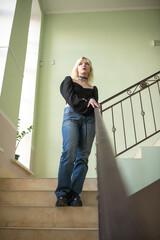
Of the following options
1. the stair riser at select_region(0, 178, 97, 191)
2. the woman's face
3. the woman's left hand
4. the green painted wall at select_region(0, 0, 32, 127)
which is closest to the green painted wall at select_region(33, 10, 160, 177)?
the green painted wall at select_region(0, 0, 32, 127)

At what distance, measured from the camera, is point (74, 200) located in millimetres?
1868

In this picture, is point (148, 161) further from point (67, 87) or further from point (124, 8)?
point (124, 8)

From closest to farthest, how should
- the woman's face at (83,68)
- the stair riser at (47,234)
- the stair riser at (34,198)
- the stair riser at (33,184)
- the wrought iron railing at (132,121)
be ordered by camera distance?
the stair riser at (47,234)
the stair riser at (34,198)
the woman's face at (83,68)
the stair riser at (33,184)
the wrought iron railing at (132,121)

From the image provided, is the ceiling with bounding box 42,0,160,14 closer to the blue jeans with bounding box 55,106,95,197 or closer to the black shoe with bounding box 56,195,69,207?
the blue jeans with bounding box 55,106,95,197

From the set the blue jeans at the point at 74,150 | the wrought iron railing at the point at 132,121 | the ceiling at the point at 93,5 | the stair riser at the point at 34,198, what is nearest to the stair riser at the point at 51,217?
the blue jeans at the point at 74,150

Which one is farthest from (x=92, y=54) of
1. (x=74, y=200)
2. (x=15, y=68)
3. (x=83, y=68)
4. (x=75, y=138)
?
(x=74, y=200)

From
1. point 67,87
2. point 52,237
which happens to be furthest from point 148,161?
point 52,237

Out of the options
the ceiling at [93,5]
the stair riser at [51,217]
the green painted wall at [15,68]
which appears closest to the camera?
the stair riser at [51,217]

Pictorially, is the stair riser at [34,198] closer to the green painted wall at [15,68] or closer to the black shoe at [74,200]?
the black shoe at [74,200]

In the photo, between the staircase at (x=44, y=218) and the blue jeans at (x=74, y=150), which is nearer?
the staircase at (x=44, y=218)

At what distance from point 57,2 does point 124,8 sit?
169cm

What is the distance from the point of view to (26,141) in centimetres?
445

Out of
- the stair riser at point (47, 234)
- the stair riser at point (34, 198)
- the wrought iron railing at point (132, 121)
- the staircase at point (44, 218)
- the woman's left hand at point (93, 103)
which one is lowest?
the stair riser at point (47, 234)

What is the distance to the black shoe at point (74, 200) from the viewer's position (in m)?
1.85
